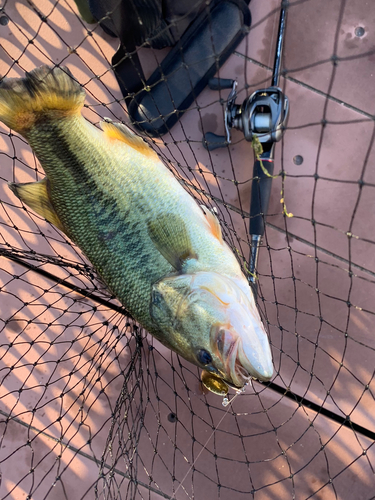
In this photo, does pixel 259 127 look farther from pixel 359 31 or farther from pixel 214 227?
pixel 359 31

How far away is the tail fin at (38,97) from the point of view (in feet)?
4.60

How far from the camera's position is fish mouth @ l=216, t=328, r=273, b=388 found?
1.21 metres

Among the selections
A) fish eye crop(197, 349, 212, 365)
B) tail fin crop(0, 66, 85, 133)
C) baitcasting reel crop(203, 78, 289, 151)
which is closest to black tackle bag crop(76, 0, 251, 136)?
baitcasting reel crop(203, 78, 289, 151)

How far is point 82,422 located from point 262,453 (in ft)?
3.33

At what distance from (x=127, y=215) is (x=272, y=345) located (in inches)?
45.7

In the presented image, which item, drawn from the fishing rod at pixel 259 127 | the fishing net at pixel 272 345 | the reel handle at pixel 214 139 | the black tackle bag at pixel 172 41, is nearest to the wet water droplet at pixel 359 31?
the fishing net at pixel 272 345

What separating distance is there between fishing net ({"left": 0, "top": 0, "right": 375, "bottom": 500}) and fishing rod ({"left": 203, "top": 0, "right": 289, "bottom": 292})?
5.2 inches

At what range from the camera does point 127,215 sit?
1466mm

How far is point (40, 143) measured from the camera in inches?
57.3

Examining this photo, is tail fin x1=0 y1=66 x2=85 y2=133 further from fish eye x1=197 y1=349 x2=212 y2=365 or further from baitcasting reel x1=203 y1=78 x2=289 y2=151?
fish eye x1=197 y1=349 x2=212 y2=365

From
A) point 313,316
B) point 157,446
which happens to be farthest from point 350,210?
point 157,446

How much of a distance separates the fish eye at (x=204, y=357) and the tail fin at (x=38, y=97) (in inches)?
41.8

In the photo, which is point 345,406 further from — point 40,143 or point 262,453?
point 40,143

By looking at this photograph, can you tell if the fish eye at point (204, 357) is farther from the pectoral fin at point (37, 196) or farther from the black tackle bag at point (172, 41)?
the black tackle bag at point (172, 41)
